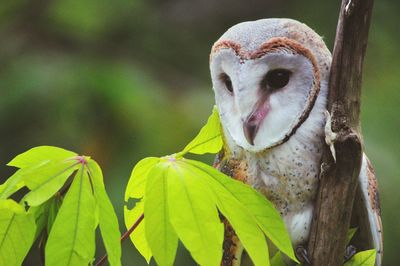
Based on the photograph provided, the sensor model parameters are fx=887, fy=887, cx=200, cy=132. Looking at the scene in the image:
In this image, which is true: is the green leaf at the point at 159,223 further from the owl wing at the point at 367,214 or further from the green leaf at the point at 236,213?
the owl wing at the point at 367,214

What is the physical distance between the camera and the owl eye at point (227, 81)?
128cm

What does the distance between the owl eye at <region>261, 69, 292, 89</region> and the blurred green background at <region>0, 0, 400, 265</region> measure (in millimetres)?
1594

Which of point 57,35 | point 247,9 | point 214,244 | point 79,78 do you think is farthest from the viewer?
point 247,9

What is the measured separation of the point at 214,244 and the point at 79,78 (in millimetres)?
2260

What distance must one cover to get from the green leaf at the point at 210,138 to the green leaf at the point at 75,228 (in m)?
0.26

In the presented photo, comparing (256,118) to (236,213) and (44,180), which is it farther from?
(44,180)

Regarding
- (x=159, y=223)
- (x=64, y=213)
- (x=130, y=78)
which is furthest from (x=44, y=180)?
(x=130, y=78)

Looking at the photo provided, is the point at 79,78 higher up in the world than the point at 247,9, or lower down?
lower down

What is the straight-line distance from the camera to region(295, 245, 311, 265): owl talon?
4.33 feet

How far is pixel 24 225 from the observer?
1107mm

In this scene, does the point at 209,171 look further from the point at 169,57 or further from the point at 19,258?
the point at 169,57

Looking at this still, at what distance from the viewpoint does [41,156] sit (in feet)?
3.67

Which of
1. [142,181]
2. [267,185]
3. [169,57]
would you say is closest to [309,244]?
[267,185]

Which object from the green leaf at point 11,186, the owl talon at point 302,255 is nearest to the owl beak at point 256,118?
the owl talon at point 302,255
